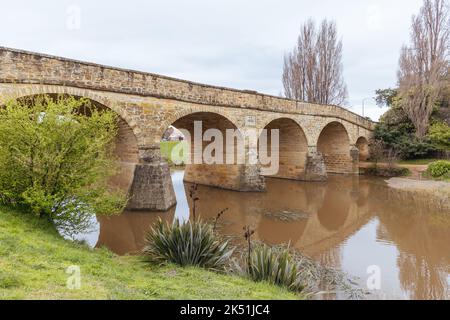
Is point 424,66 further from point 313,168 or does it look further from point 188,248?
point 188,248

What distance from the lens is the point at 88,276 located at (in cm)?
417

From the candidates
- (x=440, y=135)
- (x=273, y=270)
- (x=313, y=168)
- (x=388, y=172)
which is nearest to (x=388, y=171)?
(x=388, y=172)

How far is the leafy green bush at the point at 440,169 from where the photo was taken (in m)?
17.3

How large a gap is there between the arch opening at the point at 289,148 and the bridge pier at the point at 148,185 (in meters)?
9.49

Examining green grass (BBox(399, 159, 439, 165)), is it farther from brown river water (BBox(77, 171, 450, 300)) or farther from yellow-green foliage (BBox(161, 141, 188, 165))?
yellow-green foliage (BBox(161, 141, 188, 165))

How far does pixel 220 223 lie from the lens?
1009 centimetres

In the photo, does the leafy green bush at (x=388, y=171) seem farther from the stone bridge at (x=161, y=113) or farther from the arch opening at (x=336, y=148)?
the stone bridge at (x=161, y=113)

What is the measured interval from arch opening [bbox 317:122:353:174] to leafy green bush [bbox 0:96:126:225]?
64.4 feet

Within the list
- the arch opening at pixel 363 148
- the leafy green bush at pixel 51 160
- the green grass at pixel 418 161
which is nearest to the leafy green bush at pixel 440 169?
the green grass at pixel 418 161

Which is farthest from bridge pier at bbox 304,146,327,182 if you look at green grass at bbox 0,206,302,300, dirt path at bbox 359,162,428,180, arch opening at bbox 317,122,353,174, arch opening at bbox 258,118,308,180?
green grass at bbox 0,206,302,300

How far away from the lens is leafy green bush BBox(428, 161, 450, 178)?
683 inches

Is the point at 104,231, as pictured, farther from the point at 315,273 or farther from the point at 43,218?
the point at 315,273
